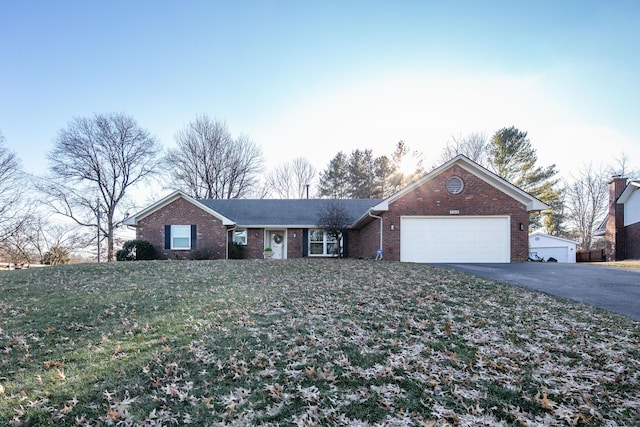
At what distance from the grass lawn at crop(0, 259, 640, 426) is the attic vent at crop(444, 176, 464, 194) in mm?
8186

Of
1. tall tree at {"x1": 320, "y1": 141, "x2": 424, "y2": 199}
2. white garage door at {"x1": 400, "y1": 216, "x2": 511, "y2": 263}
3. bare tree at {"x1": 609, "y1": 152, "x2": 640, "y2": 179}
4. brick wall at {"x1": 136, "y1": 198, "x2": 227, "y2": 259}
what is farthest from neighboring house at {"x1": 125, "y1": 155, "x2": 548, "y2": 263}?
bare tree at {"x1": 609, "y1": 152, "x2": 640, "y2": 179}

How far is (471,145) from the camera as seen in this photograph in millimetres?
30734

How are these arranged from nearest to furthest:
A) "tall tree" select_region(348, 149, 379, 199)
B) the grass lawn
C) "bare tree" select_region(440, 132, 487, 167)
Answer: the grass lawn < "bare tree" select_region(440, 132, 487, 167) < "tall tree" select_region(348, 149, 379, 199)

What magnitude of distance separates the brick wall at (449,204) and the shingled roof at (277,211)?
5.40 meters

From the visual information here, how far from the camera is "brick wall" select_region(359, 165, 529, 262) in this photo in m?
14.2

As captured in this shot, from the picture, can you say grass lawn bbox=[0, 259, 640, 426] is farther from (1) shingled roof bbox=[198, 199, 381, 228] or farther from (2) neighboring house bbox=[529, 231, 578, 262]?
(2) neighboring house bbox=[529, 231, 578, 262]

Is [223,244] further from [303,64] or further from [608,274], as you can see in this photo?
[608,274]

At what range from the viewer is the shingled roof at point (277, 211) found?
19594mm

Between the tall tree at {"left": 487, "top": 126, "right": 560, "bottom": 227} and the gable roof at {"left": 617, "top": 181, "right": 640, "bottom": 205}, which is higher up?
the tall tree at {"left": 487, "top": 126, "right": 560, "bottom": 227}

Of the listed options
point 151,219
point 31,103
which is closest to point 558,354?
point 151,219

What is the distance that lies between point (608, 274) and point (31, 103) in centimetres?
2450

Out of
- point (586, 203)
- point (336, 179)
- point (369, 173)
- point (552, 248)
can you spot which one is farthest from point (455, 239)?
point (586, 203)

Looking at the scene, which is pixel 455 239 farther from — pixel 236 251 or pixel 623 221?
pixel 623 221

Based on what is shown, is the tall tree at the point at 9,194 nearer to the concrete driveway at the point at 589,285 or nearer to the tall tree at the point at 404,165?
the concrete driveway at the point at 589,285
